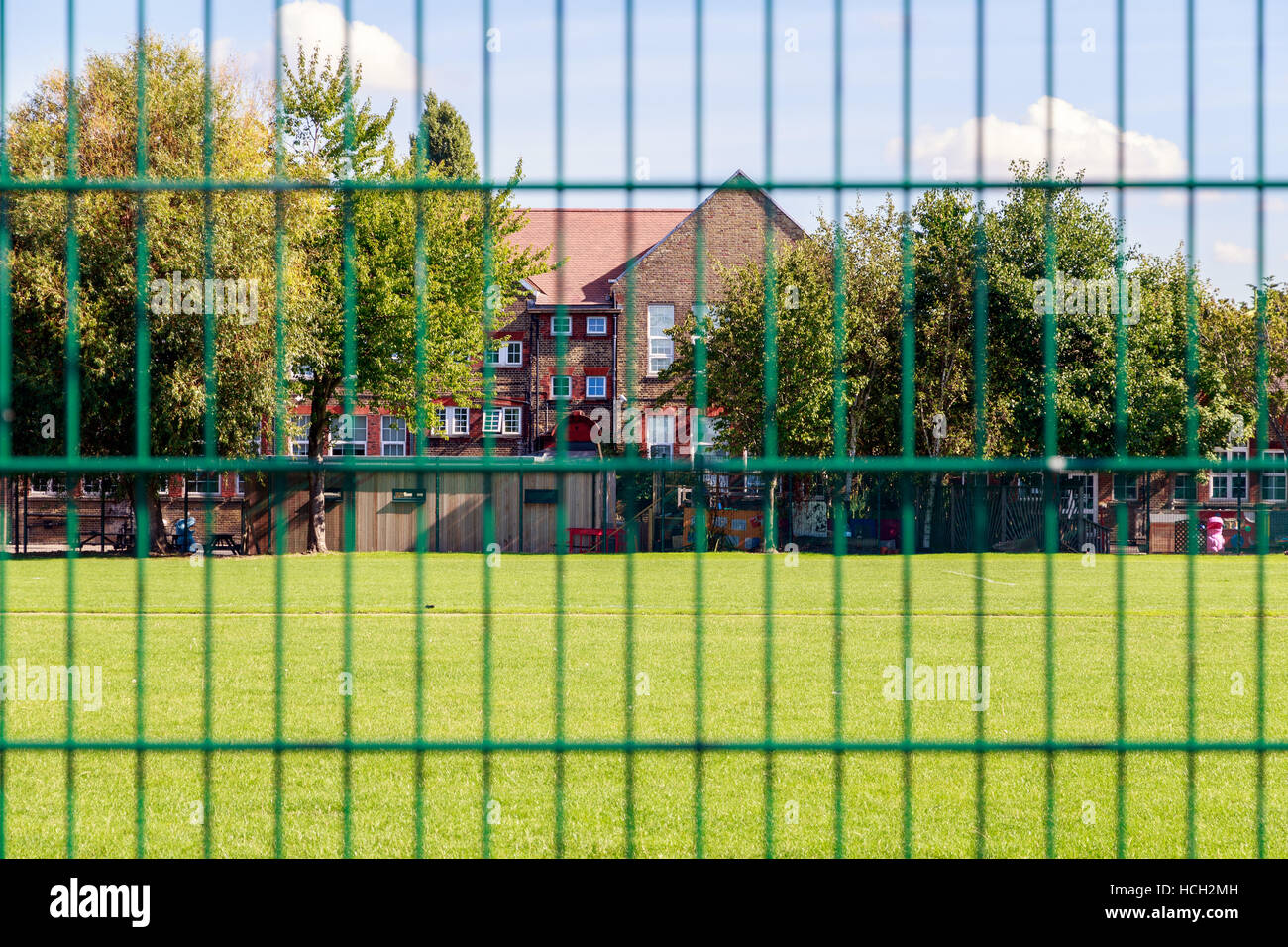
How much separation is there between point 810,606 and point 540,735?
10.1 metres

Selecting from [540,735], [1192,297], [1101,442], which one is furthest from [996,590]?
[1192,297]

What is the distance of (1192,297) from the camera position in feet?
13.2

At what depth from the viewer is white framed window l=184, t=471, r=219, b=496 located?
4.20m

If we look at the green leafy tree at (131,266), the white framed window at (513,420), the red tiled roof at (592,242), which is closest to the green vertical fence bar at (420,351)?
the green leafy tree at (131,266)

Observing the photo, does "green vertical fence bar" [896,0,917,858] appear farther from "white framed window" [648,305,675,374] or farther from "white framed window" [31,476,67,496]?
"white framed window" [648,305,675,374]

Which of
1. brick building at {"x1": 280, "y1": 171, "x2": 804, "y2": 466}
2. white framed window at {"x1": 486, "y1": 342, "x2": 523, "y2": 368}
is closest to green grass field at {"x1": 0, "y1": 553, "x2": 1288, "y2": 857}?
brick building at {"x1": 280, "y1": 171, "x2": 804, "y2": 466}

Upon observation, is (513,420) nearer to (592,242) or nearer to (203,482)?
(592,242)

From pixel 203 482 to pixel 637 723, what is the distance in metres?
6.12

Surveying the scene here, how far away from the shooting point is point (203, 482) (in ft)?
14.1

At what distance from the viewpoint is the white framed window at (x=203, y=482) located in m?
4.20

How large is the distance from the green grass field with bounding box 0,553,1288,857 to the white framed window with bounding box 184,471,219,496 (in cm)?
45

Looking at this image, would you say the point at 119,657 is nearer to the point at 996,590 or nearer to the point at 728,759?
the point at 728,759

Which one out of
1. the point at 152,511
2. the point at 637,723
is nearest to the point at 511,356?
the point at 637,723

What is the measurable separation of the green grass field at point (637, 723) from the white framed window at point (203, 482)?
0.45 metres
